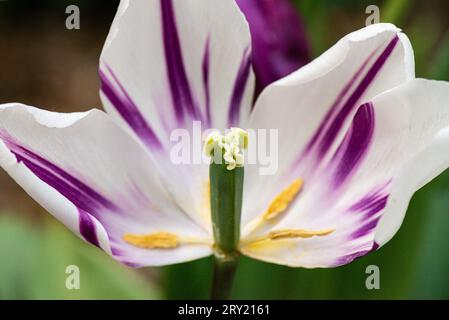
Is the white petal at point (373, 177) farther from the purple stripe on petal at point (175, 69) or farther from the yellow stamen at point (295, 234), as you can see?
the purple stripe on petal at point (175, 69)

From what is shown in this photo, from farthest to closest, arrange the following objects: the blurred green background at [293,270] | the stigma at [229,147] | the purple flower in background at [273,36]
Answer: the blurred green background at [293,270], the purple flower in background at [273,36], the stigma at [229,147]

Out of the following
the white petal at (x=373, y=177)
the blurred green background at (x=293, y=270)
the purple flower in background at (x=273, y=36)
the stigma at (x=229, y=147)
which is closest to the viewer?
the white petal at (x=373, y=177)

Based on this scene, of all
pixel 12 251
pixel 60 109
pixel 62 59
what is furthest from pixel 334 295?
pixel 62 59

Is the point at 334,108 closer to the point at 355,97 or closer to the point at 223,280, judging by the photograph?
the point at 355,97

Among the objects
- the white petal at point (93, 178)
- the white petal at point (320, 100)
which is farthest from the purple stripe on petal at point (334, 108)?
the white petal at point (93, 178)

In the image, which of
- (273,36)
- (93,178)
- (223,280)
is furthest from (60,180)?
(273,36)

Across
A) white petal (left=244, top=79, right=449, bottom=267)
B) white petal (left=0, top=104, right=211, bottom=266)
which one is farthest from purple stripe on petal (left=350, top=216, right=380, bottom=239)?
white petal (left=0, top=104, right=211, bottom=266)
